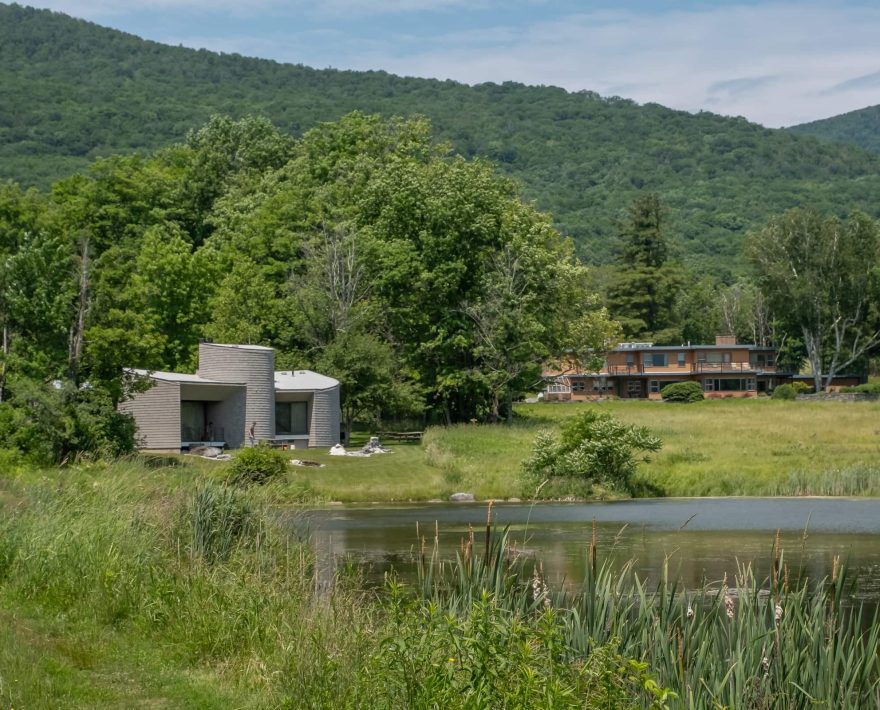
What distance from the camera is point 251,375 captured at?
50.1 m

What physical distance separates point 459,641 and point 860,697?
362cm

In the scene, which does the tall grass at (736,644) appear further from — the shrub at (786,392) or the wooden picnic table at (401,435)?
the shrub at (786,392)

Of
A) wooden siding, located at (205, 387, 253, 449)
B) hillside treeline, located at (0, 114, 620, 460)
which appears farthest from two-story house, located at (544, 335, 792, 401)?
wooden siding, located at (205, 387, 253, 449)

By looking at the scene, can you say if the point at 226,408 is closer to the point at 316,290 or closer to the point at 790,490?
the point at 316,290

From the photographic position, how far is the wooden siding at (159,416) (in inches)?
1876

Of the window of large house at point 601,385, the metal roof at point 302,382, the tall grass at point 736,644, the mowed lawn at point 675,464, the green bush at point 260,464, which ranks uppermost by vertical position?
the tall grass at point 736,644

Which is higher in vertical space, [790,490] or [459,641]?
[459,641]

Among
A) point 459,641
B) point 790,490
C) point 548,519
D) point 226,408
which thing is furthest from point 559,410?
point 459,641

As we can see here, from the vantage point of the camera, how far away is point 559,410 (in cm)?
7938

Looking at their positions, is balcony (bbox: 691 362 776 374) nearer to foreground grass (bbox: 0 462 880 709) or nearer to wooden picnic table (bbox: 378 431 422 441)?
wooden picnic table (bbox: 378 431 422 441)

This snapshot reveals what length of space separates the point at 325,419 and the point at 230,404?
13.3 feet

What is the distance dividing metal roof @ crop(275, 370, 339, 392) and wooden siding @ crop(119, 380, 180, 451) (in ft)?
17.4

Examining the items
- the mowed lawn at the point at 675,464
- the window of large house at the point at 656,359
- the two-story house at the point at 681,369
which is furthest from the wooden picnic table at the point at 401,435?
the window of large house at the point at 656,359

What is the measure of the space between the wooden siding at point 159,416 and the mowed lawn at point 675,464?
4.52 meters
